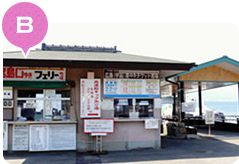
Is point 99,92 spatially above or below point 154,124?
above

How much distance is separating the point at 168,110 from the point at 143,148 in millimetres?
23832

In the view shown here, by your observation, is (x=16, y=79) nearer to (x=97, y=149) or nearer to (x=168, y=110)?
(x=97, y=149)

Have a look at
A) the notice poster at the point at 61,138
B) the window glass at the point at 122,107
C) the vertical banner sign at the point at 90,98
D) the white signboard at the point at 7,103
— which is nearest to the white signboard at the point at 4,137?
the white signboard at the point at 7,103

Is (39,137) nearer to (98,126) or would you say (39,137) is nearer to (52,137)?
(52,137)

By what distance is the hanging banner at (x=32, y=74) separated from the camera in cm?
963

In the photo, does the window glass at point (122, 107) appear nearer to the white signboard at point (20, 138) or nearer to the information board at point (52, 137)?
the information board at point (52, 137)

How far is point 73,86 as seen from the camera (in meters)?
9.89

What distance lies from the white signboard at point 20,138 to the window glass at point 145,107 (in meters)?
4.36

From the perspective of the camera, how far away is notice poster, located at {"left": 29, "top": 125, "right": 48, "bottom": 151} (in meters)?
9.58

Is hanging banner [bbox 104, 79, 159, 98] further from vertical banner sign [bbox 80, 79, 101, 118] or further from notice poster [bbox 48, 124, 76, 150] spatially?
notice poster [bbox 48, 124, 76, 150]

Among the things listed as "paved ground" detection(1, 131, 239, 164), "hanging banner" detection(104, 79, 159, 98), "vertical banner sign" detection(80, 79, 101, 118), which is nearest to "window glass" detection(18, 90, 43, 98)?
"vertical banner sign" detection(80, 79, 101, 118)

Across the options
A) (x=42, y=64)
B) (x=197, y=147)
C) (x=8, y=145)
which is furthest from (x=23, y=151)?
(x=197, y=147)

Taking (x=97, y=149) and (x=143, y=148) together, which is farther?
(x=143, y=148)

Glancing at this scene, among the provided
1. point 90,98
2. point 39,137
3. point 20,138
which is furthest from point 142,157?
point 20,138
